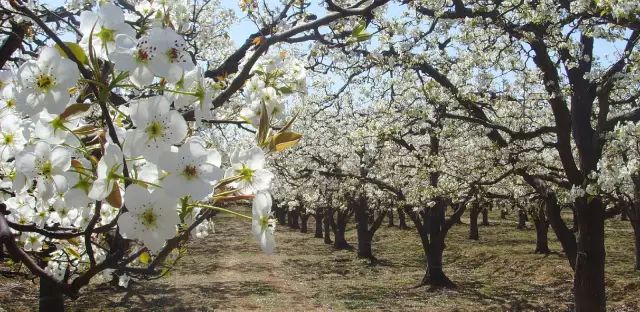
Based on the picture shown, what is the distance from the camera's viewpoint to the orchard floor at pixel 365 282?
1438 centimetres

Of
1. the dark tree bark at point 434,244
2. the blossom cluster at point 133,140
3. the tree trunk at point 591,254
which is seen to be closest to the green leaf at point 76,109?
the blossom cluster at point 133,140

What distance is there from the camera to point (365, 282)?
757 inches

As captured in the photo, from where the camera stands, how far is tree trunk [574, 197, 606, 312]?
9312mm

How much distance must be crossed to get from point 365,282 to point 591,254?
10.7 m

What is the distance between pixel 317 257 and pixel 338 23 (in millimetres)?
23476

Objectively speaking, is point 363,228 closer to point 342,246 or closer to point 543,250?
point 342,246

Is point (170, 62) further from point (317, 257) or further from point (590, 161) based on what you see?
point (317, 257)

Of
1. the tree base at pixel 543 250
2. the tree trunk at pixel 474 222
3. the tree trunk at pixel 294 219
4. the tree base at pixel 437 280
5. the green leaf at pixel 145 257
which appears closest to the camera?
the green leaf at pixel 145 257

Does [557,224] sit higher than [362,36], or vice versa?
[362,36]

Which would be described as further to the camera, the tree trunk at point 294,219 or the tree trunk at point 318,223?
the tree trunk at point 294,219

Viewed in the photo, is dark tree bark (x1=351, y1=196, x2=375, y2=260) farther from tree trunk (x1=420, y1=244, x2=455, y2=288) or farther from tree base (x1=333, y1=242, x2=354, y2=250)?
tree trunk (x1=420, y1=244, x2=455, y2=288)

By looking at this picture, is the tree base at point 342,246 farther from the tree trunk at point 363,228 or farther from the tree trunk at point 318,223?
the tree trunk at point 318,223

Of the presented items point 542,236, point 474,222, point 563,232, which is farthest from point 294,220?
point 563,232

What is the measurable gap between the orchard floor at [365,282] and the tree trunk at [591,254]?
4.94m
